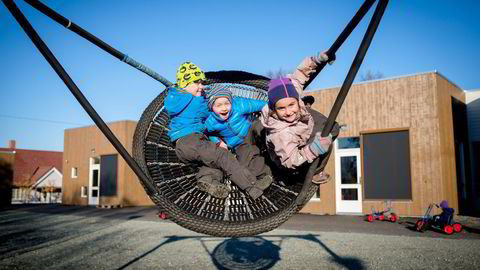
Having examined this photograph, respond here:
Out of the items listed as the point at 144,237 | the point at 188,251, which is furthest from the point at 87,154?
the point at 188,251

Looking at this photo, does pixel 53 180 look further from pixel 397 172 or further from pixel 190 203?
pixel 190 203

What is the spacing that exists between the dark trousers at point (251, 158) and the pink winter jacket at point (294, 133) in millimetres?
283

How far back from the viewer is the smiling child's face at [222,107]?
324 cm

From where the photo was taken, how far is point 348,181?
53.6 ft

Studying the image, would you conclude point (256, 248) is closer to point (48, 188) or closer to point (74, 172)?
point (74, 172)

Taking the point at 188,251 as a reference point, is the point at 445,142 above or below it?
above

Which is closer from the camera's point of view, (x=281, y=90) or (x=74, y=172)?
(x=281, y=90)

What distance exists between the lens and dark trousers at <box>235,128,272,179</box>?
11.1 feet

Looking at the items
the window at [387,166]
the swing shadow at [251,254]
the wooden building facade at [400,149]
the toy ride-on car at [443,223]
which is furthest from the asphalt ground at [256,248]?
the wooden building facade at [400,149]

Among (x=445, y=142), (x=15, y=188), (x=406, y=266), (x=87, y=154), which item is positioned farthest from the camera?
(x=15, y=188)

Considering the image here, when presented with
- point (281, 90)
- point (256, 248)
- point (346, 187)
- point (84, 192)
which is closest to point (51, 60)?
point (281, 90)

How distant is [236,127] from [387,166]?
43.3 ft

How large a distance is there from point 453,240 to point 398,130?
6.27 metres

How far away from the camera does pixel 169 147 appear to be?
3822 millimetres
